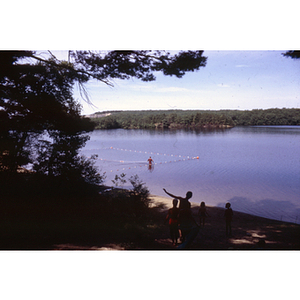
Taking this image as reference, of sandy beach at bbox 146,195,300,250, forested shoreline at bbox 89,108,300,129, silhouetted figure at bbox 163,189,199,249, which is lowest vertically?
sandy beach at bbox 146,195,300,250

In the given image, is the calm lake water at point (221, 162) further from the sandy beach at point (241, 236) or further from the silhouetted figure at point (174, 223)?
the silhouetted figure at point (174, 223)

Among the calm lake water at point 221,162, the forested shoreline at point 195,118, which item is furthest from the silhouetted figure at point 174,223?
the forested shoreline at point 195,118

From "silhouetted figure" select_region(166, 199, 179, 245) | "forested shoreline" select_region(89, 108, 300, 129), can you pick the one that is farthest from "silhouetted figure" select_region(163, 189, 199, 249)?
"forested shoreline" select_region(89, 108, 300, 129)

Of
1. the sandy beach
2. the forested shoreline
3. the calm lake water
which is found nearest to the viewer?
the sandy beach

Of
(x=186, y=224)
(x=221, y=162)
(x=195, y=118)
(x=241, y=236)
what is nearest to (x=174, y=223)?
(x=186, y=224)

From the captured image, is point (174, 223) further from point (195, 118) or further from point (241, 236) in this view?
point (195, 118)

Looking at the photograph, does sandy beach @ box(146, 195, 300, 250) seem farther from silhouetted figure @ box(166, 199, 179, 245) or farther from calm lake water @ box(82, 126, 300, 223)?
calm lake water @ box(82, 126, 300, 223)

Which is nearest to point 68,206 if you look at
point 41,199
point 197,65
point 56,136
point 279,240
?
point 41,199
